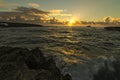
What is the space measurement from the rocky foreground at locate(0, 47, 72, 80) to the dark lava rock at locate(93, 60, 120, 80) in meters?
1.98

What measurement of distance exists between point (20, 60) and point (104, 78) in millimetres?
3955

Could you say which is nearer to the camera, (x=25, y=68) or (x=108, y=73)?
(x=25, y=68)

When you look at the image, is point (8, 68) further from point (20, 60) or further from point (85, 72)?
point (85, 72)

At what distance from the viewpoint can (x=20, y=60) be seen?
632cm

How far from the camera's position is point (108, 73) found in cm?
731

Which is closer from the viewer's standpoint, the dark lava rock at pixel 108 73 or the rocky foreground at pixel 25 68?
the rocky foreground at pixel 25 68

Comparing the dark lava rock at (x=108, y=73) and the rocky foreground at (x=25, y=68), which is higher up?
the rocky foreground at (x=25, y=68)

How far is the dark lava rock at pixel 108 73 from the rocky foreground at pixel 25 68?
78.0 inches

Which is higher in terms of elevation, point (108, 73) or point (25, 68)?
point (25, 68)

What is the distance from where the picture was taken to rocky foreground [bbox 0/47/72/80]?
199 inches

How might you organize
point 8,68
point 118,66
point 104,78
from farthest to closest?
point 118,66
point 104,78
point 8,68

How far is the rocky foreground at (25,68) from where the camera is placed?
5.05 m

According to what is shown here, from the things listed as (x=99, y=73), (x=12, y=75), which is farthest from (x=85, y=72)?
(x=12, y=75)

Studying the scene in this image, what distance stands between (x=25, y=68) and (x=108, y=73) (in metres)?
4.17
